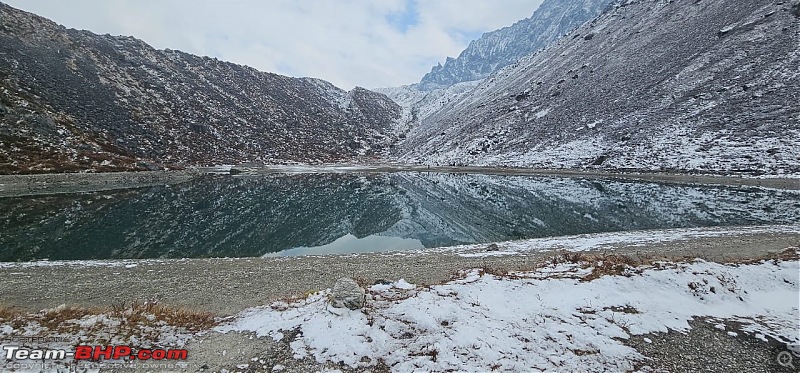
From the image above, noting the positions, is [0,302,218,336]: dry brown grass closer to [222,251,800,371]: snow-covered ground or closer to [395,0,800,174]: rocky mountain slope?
[222,251,800,371]: snow-covered ground

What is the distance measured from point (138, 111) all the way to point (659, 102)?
11518 cm

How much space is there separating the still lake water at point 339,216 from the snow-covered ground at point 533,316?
48.4 ft

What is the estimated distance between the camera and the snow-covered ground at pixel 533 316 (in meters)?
7.64

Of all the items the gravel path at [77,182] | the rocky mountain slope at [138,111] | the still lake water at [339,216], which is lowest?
the still lake water at [339,216]

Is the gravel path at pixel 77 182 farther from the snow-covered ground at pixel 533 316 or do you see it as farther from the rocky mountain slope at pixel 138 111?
the snow-covered ground at pixel 533 316

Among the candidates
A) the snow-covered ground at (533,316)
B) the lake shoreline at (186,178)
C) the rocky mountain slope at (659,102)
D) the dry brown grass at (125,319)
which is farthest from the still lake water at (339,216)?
the snow-covered ground at (533,316)

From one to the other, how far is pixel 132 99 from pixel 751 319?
4501 inches

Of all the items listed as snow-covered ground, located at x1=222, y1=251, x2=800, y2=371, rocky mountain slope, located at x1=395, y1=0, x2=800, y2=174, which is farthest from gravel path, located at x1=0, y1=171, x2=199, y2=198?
rocky mountain slope, located at x1=395, y1=0, x2=800, y2=174

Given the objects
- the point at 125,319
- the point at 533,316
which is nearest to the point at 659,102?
the point at 533,316

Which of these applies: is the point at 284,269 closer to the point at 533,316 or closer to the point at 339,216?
the point at 533,316

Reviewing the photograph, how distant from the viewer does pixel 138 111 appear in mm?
88062

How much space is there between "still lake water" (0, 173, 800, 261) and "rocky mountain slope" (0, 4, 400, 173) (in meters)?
21.9

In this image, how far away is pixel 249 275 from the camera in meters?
16.6

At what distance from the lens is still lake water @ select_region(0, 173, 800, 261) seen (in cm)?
2509
